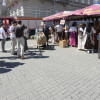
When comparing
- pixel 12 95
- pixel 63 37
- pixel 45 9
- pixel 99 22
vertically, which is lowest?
pixel 12 95

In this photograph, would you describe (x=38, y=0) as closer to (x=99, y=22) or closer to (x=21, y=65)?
(x=99, y=22)

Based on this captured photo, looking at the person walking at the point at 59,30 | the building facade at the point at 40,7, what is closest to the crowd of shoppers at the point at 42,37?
the person walking at the point at 59,30

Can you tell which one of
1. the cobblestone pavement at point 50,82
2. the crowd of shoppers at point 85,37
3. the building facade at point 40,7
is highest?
the building facade at point 40,7

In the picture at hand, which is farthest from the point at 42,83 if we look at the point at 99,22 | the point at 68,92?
the point at 99,22

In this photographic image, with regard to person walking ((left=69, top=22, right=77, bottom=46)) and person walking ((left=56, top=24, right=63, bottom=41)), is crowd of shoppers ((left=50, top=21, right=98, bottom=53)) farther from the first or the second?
person walking ((left=56, top=24, right=63, bottom=41))

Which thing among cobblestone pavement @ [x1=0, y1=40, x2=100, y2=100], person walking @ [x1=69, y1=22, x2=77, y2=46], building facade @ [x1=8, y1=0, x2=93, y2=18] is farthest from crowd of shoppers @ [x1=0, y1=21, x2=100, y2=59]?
building facade @ [x1=8, y1=0, x2=93, y2=18]

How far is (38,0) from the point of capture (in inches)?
1080

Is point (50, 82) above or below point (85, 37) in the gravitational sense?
below

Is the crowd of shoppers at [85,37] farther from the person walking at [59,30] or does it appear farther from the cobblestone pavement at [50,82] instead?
the cobblestone pavement at [50,82]

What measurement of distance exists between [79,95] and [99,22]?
6767mm

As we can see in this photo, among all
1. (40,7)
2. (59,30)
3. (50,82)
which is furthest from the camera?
(40,7)

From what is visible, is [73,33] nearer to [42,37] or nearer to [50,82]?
[42,37]

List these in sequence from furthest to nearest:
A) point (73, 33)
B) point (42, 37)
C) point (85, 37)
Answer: point (73, 33) → point (42, 37) → point (85, 37)

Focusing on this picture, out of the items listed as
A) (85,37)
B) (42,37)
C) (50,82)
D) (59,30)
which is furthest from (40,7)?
(50,82)
